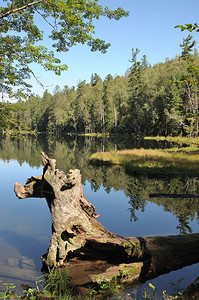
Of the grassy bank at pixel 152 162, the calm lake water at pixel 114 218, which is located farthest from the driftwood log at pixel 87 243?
the grassy bank at pixel 152 162

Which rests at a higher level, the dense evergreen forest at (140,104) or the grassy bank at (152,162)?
the dense evergreen forest at (140,104)

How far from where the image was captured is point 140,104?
276 feet

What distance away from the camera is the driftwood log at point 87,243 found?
24.0ft

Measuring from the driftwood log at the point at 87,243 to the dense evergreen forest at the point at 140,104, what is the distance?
145 ft

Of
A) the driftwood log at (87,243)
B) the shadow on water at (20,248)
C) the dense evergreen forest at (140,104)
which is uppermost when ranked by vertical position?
the dense evergreen forest at (140,104)

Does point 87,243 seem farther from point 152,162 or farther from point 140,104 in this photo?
point 140,104

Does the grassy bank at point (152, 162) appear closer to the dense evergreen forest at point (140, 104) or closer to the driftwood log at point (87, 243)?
the driftwood log at point (87, 243)

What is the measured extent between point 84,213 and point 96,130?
10520 cm

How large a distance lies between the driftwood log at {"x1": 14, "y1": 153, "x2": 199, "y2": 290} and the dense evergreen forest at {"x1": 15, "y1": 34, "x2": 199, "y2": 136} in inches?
1742

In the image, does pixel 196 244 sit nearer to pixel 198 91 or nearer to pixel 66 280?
pixel 66 280

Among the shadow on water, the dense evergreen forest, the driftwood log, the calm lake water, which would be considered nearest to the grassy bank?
the calm lake water

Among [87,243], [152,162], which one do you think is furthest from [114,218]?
[152,162]

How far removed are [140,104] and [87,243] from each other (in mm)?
80761

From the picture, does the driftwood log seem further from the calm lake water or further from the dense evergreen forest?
the dense evergreen forest
